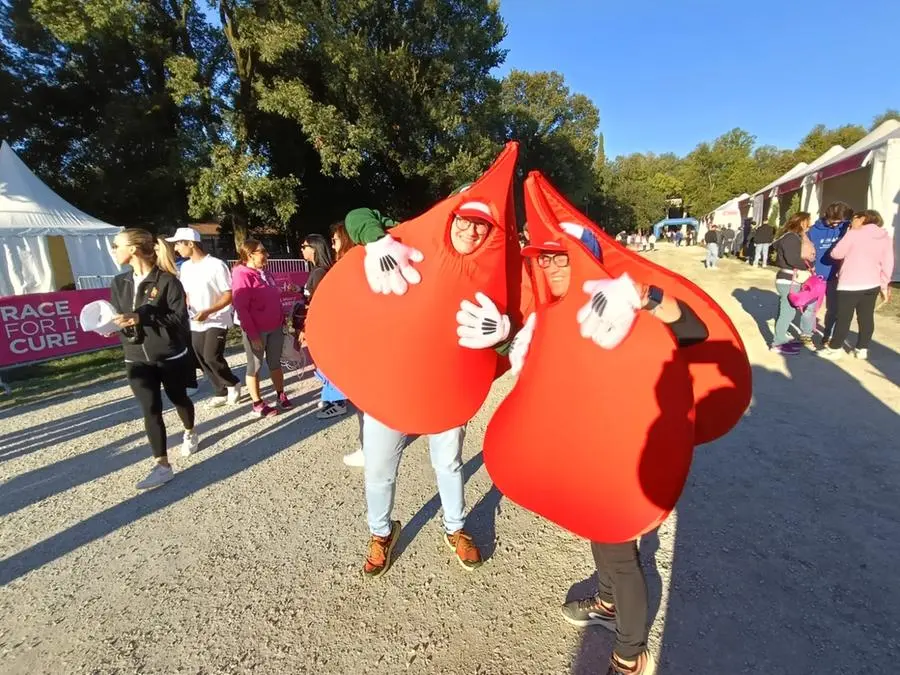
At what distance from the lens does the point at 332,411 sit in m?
5.03

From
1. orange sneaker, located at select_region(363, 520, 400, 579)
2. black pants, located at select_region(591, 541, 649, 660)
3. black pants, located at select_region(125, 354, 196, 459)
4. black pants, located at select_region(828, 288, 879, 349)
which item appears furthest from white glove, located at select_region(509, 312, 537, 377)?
black pants, located at select_region(828, 288, 879, 349)

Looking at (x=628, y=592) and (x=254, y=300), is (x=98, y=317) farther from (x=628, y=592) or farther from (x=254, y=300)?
(x=628, y=592)

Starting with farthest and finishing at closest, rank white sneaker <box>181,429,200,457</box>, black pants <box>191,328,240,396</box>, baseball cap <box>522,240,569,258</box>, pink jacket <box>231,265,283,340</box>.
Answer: black pants <box>191,328,240,396</box>
pink jacket <box>231,265,283,340</box>
white sneaker <box>181,429,200,457</box>
baseball cap <box>522,240,569,258</box>

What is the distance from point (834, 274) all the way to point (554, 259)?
635cm

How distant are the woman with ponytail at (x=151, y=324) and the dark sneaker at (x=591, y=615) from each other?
3.17 m

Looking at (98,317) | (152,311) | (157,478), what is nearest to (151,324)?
(152,311)

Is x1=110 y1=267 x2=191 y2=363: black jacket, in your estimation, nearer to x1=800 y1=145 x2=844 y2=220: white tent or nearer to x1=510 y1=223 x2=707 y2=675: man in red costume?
x1=510 y1=223 x2=707 y2=675: man in red costume

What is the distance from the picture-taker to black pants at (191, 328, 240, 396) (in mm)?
4941

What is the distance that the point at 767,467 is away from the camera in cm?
357

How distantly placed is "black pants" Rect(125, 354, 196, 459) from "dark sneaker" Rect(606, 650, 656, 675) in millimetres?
3347

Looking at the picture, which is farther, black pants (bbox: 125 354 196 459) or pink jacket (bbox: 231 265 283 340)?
pink jacket (bbox: 231 265 283 340)

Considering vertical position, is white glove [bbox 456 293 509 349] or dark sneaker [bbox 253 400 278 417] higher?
white glove [bbox 456 293 509 349]

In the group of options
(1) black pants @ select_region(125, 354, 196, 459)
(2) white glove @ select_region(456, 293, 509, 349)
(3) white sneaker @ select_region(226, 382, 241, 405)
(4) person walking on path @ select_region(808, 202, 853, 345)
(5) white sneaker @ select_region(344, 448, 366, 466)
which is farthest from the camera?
(4) person walking on path @ select_region(808, 202, 853, 345)

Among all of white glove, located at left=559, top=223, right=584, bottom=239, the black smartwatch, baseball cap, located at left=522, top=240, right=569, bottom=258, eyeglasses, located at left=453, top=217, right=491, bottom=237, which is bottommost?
the black smartwatch
